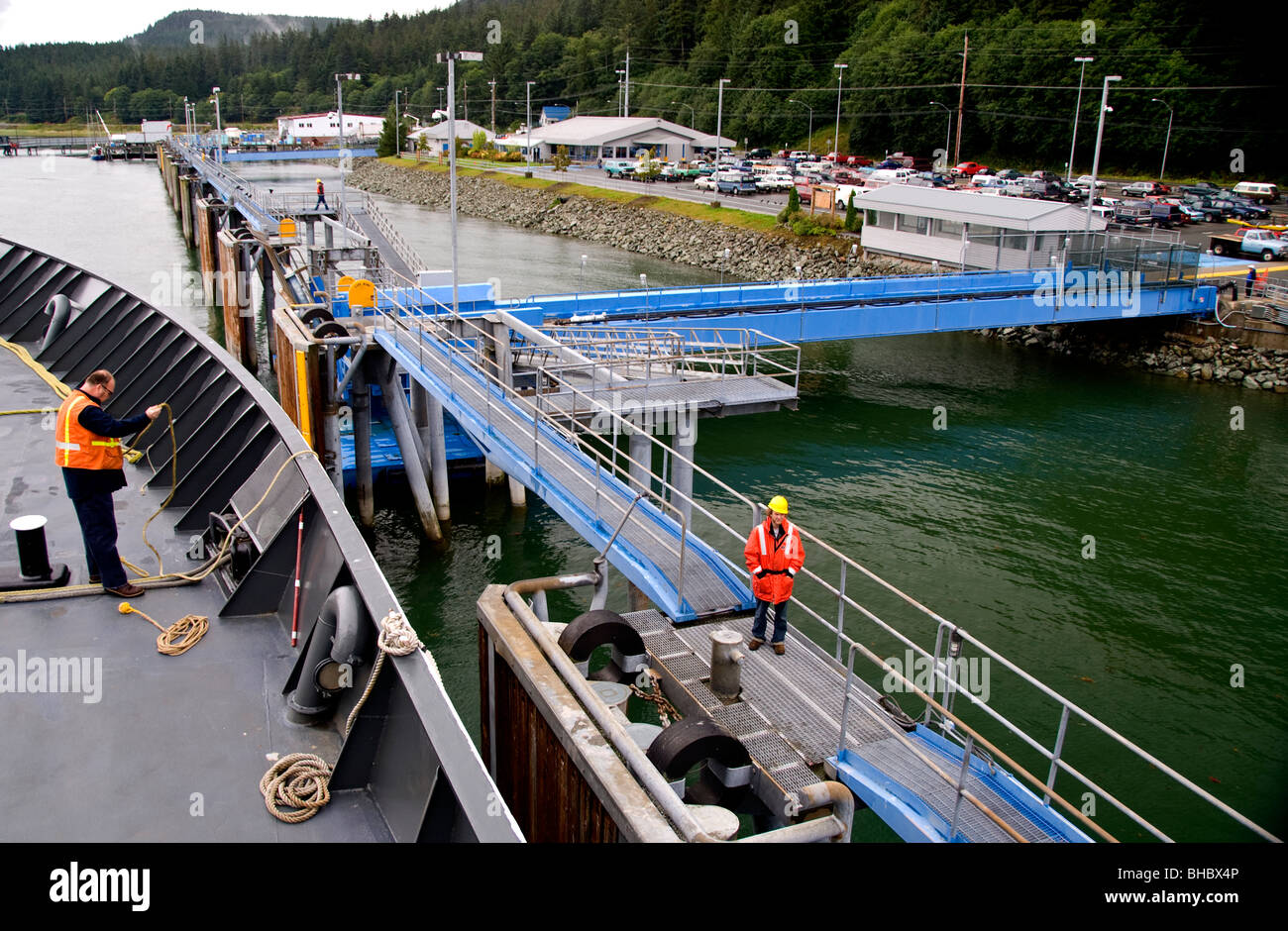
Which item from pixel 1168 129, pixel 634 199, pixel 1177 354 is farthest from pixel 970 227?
pixel 634 199

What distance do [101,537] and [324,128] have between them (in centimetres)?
A: 15064

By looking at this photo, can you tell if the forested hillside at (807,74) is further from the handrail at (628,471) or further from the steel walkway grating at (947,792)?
the handrail at (628,471)

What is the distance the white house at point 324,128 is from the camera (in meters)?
137

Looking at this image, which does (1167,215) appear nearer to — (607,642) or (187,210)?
(607,642)

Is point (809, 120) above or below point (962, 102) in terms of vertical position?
below

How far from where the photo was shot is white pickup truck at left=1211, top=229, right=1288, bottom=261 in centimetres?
3925

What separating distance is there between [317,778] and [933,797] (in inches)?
162

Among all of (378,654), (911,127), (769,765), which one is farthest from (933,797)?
(911,127)

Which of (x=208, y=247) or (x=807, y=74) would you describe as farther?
(x=807, y=74)

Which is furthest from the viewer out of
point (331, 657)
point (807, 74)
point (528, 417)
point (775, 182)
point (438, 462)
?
point (807, 74)

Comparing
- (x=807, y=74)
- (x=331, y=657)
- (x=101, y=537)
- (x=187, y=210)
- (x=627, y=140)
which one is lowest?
(x=331, y=657)

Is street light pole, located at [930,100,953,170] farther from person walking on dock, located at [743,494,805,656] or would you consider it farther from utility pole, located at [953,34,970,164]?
person walking on dock, located at [743,494,805,656]

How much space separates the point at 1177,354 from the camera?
33.3 meters

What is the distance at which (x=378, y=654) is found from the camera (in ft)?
19.3
